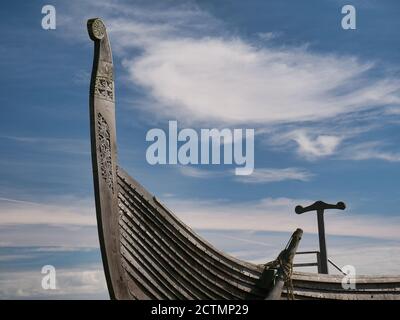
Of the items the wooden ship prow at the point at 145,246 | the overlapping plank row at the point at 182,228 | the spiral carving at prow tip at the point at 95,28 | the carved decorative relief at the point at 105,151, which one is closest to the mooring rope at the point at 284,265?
the wooden ship prow at the point at 145,246

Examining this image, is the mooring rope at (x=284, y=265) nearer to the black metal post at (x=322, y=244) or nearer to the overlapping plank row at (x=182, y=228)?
the overlapping plank row at (x=182, y=228)

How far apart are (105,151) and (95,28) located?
209 cm

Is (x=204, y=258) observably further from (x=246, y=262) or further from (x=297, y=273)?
(x=297, y=273)

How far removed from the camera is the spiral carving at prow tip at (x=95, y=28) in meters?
10.2

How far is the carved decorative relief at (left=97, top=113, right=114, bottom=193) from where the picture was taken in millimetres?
9984

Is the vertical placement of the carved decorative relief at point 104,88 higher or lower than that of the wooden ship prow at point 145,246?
higher

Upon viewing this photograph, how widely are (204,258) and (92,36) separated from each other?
4535 mm

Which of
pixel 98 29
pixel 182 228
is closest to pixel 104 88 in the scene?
pixel 98 29

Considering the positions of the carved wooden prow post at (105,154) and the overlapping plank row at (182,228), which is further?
the overlapping plank row at (182,228)

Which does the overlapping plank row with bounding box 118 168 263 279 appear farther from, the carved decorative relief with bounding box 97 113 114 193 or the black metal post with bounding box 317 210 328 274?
the black metal post with bounding box 317 210 328 274

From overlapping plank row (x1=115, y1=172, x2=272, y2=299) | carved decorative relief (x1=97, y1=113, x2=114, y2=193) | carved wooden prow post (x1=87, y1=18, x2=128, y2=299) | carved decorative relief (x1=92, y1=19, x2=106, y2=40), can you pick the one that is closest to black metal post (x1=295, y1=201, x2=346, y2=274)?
overlapping plank row (x1=115, y1=172, x2=272, y2=299)
